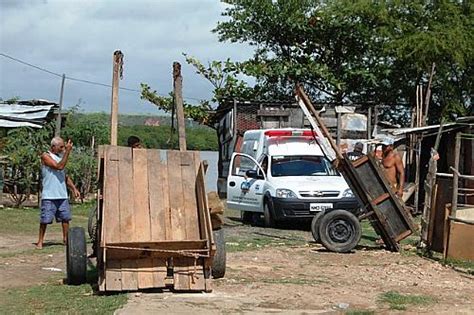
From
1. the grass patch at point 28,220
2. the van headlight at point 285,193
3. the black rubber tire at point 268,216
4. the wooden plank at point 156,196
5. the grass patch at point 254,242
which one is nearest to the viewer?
the wooden plank at point 156,196

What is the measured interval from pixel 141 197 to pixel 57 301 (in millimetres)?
1506

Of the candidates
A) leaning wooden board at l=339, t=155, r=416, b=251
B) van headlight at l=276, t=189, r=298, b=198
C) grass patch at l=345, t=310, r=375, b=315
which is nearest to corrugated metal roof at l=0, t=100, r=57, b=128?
van headlight at l=276, t=189, r=298, b=198

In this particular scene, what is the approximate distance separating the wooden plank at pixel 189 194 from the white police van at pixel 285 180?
269 inches

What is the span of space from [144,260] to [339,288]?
2347 mm

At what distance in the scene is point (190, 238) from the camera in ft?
30.3

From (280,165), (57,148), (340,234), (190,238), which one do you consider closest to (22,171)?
(280,165)

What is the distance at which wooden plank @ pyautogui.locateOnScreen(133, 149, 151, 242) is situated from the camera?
9.09 m

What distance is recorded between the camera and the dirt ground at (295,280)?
8.36 metres

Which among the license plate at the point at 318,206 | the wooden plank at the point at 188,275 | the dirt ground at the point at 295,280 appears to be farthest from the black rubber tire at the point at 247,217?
the wooden plank at the point at 188,275

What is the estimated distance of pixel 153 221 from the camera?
920 cm

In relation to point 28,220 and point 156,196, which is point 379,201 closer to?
point 156,196

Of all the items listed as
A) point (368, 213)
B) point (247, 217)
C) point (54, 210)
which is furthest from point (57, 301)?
point (247, 217)

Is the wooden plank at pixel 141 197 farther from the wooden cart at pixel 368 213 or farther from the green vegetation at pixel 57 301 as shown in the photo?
the wooden cart at pixel 368 213

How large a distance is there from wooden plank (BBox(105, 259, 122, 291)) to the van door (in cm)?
900
